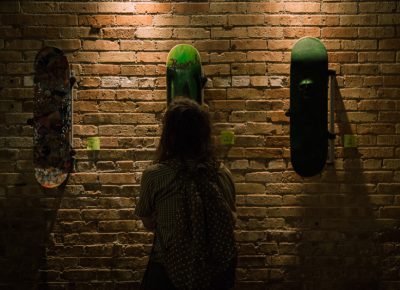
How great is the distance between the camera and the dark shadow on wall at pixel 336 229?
379 centimetres

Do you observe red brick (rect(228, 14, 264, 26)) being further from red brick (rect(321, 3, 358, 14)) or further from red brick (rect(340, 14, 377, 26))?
red brick (rect(340, 14, 377, 26))

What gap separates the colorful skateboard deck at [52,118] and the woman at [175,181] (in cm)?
174

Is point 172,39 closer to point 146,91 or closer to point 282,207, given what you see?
point 146,91

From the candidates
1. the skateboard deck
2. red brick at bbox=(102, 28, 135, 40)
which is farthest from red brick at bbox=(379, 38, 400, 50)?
red brick at bbox=(102, 28, 135, 40)

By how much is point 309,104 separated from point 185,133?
1.57 metres

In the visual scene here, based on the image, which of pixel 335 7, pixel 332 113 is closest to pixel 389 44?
pixel 335 7

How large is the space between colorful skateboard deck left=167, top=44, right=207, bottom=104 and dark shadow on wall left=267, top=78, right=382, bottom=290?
1.03 meters

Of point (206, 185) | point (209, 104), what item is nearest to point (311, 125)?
point (209, 104)

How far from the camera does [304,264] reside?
3.79m

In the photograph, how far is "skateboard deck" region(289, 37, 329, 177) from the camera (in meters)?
3.44

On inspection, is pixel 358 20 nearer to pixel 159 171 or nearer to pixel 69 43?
pixel 69 43

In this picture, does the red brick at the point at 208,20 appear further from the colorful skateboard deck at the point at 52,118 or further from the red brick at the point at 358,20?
the colorful skateboard deck at the point at 52,118

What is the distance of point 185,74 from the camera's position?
3514 mm

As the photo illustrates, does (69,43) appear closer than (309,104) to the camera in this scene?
No
